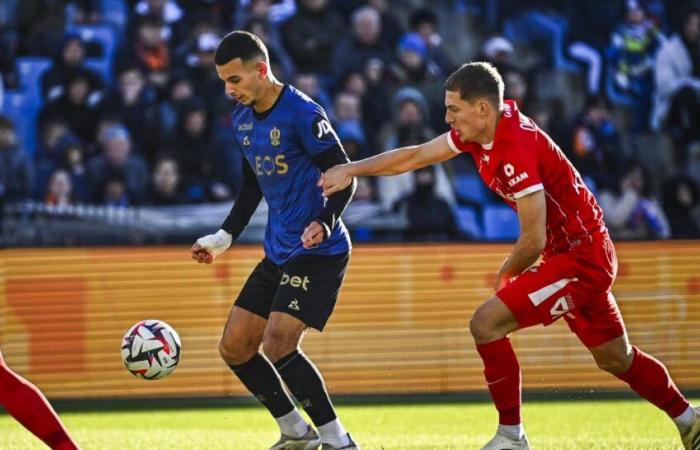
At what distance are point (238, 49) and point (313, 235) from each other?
1.25m

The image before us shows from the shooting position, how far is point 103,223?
15.6 m

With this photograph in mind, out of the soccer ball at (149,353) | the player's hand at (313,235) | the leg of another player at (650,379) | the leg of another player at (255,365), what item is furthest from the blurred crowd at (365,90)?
the player's hand at (313,235)

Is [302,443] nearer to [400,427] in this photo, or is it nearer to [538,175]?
[538,175]

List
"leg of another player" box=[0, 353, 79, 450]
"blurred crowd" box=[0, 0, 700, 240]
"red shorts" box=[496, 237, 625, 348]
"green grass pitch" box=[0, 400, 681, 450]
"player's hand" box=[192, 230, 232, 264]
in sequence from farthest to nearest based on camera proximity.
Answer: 1. "blurred crowd" box=[0, 0, 700, 240]
2. "green grass pitch" box=[0, 400, 681, 450]
3. "player's hand" box=[192, 230, 232, 264]
4. "red shorts" box=[496, 237, 625, 348]
5. "leg of another player" box=[0, 353, 79, 450]

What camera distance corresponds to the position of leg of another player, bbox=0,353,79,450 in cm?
658

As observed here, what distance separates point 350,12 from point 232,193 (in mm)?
3781

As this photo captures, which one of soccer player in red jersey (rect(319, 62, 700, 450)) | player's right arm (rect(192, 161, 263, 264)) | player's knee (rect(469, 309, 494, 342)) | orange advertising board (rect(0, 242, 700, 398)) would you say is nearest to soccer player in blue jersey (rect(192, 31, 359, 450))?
player's right arm (rect(192, 161, 263, 264))

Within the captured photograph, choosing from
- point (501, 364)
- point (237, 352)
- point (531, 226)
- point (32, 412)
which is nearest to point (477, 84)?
point (531, 226)

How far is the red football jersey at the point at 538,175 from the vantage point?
712cm

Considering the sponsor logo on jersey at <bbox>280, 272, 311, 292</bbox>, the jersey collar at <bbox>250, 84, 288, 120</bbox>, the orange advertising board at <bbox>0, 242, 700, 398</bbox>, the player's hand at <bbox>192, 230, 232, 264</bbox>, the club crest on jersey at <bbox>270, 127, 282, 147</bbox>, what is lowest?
the orange advertising board at <bbox>0, 242, 700, 398</bbox>

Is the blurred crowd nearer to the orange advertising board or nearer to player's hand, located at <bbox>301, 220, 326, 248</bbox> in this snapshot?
the orange advertising board

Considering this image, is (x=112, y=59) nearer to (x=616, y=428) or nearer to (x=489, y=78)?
(x=616, y=428)

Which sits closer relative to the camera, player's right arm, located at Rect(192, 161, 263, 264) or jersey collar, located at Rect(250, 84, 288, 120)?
jersey collar, located at Rect(250, 84, 288, 120)

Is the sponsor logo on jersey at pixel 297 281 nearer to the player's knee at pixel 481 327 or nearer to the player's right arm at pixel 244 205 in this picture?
the player's right arm at pixel 244 205
